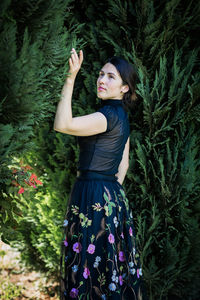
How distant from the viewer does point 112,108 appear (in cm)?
225

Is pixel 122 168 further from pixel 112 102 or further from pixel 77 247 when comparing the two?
pixel 77 247

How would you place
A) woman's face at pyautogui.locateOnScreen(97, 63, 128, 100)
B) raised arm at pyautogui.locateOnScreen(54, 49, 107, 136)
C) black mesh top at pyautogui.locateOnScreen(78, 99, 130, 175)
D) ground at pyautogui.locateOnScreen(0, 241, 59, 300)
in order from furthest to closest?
ground at pyautogui.locateOnScreen(0, 241, 59, 300) < woman's face at pyautogui.locateOnScreen(97, 63, 128, 100) < black mesh top at pyautogui.locateOnScreen(78, 99, 130, 175) < raised arm at pyautogui.locateOnScreen(54, 49, 107, 136)

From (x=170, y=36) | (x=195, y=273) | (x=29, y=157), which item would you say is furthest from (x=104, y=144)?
(x=195, y=273)

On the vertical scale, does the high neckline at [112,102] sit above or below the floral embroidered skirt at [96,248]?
above

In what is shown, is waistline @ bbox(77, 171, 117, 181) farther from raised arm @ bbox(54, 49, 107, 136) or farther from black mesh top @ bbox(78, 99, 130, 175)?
raised arm @ bbox(54, 49, 107, 136)

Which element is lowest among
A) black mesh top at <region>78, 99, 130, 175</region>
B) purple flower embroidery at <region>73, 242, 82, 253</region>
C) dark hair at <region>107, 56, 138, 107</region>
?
purple flower embroidery at <region>73, 242, 82, 253</region>

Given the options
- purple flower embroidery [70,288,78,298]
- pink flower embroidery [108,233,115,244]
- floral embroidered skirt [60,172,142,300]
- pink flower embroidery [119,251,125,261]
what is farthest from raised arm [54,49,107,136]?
purple flower embroidery [70,288,78,298]

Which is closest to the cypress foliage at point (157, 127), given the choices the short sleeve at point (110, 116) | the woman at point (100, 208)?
the woman at point (100, 208)

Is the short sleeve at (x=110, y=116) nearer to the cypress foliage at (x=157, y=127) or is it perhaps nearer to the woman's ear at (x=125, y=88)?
the woman's ear at (x=125, y=88)

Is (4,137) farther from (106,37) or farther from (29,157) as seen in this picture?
(29,157)

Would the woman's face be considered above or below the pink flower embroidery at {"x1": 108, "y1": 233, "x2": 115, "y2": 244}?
above

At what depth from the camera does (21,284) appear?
152 inches

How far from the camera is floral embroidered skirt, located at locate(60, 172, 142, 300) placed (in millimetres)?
2072

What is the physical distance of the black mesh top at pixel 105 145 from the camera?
7.18ft
